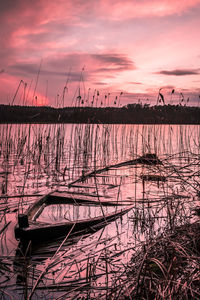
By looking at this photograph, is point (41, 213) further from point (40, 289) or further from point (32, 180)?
point (32, 180)

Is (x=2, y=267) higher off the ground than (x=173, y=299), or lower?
lower

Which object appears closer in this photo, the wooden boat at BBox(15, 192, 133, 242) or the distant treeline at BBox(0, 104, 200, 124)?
the wooden boat at BBox(15, 192, 133, 242)

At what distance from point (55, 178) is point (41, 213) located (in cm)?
326

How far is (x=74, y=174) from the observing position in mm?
8500

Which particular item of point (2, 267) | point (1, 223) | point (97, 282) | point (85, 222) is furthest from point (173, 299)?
point (1, 223)

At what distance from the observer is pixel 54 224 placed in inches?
136

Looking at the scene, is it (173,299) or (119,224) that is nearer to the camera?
(173,299)

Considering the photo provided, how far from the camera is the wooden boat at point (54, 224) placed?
10.5 ft

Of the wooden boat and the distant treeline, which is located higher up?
the distant treeline

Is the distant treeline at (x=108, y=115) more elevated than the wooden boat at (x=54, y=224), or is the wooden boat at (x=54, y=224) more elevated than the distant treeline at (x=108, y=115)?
the distant treeline at (x=108, y=115)

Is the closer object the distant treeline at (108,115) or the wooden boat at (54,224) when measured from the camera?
the wooden boat at (54,224)

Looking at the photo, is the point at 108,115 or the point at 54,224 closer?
the point at 54,224

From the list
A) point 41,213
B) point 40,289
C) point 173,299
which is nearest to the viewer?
point 173,299

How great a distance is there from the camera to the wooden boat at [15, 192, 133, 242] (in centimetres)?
321
